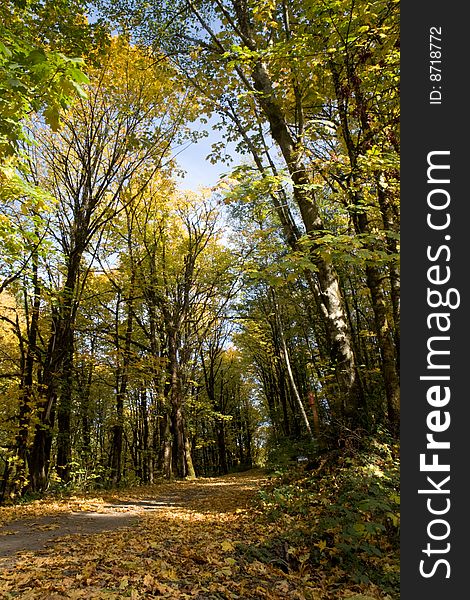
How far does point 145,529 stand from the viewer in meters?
5.55

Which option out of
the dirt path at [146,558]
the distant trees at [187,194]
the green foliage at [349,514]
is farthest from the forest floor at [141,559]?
the distant trees at [187,194]

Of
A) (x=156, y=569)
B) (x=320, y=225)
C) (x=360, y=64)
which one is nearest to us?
(x=156, y=569)

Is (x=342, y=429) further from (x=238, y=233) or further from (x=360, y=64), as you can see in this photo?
(x=238, y=233)

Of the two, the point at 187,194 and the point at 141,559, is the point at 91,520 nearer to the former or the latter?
the point at 141,559

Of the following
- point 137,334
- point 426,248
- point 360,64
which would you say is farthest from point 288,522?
point 137,334

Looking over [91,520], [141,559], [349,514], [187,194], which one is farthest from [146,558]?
[187,194]

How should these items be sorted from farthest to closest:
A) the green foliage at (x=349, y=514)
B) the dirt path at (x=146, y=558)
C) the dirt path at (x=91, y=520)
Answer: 1. the dirt path at (x=91, y=520)
2. the green foliage at (x=349, y=514)
3. the dirt path at (x=146, y=558)

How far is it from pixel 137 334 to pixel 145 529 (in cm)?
1407

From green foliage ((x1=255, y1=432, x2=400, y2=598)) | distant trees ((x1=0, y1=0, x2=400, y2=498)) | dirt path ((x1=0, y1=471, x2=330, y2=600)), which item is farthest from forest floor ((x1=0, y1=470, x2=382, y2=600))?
distant trees ((x1=0, y1=0, x2=400, y2=498))

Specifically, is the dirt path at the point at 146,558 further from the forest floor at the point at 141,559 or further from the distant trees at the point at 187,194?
the distant trees at the point at 187,194

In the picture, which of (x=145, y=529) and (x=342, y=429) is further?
(x=342, y=429)

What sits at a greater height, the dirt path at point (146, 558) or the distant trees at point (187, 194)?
the distant trees at point (187, 194)

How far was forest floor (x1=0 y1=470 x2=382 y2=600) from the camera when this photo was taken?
320 centimetres

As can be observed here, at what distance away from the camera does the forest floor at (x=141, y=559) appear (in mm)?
3199
